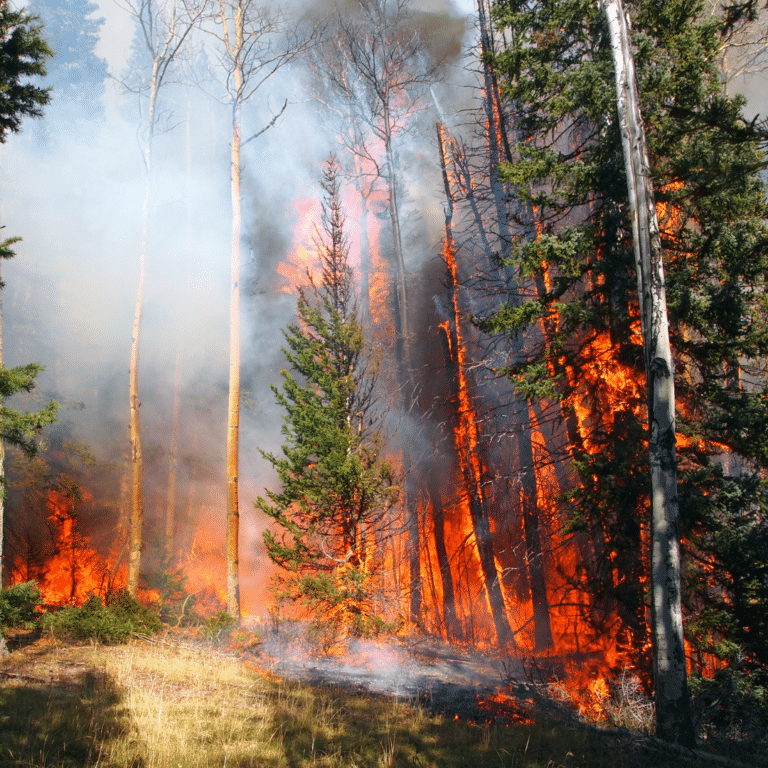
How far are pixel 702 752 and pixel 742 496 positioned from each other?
2.96 meters

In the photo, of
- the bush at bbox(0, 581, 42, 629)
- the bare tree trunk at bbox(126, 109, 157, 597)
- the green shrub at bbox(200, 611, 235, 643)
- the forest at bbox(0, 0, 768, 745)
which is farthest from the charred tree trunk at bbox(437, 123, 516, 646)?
the bare tree trunk at bbox(126, 109, 157, 597)

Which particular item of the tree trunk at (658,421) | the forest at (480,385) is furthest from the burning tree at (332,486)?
the tree trunk at (658,421)

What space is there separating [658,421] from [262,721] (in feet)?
17.1

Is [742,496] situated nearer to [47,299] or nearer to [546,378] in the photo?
[546,378]

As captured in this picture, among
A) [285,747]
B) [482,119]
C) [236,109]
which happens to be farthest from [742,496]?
[236,109]

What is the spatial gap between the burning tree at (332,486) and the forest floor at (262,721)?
91.0 inches

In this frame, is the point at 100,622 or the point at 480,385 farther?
the point at 480,385

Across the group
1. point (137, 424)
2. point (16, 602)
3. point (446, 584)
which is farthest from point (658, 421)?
point (446, 584)

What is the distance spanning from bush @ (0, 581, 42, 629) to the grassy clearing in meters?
0.60

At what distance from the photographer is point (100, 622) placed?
9.20 meters

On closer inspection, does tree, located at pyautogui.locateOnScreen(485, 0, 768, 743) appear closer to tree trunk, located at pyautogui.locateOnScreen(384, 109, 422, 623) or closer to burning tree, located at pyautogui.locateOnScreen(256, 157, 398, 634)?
burning tree, located at pyautogui.locateOnScreen(256, 157, 398, 634)

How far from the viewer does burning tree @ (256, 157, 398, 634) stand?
10.7m

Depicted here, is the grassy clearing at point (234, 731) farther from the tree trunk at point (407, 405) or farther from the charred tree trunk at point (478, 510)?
the tree trunk at point (407, 405)

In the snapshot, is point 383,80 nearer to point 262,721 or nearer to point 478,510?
point 478,510
